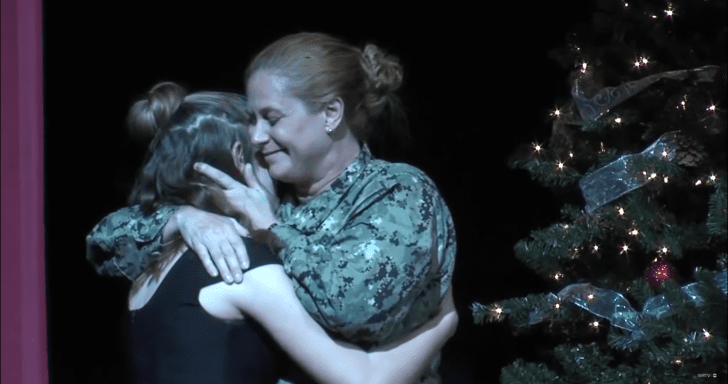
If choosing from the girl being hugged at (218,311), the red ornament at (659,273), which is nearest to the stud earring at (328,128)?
the girl being hugged at (218,311)

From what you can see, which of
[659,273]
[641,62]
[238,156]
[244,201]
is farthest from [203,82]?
[659,273]

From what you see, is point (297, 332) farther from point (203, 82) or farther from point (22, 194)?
point (22, 194)

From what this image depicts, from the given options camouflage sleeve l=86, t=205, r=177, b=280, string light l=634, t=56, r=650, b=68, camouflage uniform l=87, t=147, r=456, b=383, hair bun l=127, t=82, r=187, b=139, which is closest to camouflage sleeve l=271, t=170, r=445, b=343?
camouflage uniform l=87, t=147, r=456, b=383

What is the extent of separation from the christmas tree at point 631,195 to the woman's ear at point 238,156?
76 centimetres

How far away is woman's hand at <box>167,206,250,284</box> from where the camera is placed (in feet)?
6.38

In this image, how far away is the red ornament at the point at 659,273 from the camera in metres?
1.99

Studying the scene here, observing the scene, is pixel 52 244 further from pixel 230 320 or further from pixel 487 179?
pixel 487 179

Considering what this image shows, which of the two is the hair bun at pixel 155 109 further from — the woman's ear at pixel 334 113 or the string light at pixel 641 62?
the string light at pixel 641 62

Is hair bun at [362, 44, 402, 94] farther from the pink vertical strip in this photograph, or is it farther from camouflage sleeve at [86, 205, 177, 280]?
the pink vertical strip

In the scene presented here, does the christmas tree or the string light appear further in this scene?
the string light

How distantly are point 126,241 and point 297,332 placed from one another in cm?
60

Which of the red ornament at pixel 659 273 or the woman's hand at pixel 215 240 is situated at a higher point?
the red ornament at pixel 659 273

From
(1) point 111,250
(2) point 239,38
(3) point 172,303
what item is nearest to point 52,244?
(1) point 111,250

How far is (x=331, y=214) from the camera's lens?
2.13 meters
